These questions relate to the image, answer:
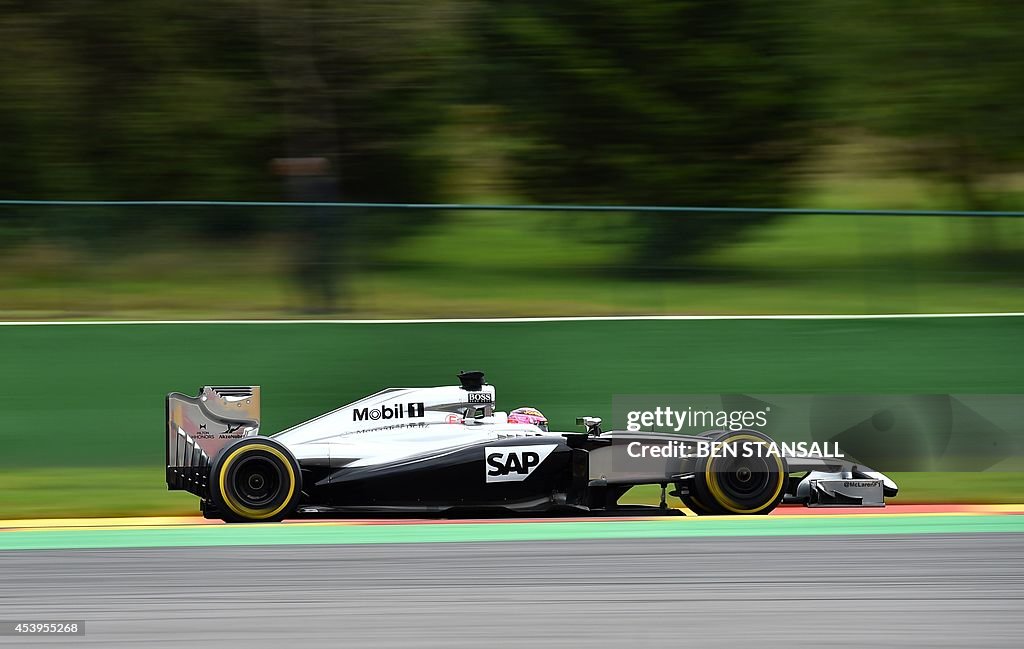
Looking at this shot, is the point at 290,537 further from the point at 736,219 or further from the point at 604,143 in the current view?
the point at 604,143

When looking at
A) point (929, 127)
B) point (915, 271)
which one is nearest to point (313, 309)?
point (915, 271)

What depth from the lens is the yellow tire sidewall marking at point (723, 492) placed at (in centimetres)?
728

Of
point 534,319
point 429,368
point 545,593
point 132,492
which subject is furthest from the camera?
point 534,319

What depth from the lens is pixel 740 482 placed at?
737 centimetres

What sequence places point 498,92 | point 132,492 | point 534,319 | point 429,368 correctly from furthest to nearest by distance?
point 498,92 → point 534,319 → point 429,368 → point 132,492

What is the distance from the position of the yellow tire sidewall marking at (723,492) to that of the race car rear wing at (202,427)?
8.56ft

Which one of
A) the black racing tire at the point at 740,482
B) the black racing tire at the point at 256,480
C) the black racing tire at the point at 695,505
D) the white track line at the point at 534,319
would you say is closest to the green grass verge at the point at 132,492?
the black racing tire at the point at 695,505

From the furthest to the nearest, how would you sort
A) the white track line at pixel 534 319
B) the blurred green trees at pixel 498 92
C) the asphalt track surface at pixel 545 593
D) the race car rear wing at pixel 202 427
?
1. the blurred green trees at pixel 498 92
2. the white track line at pixel 534 319
3. the race car rear wing at pixel 202 427
4. the asphalt track surface at pixel 545 593

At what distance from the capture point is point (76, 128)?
43.5 feet

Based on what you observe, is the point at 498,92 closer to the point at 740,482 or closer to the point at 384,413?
the point at 384,413

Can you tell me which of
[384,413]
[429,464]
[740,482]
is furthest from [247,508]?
[740,482]

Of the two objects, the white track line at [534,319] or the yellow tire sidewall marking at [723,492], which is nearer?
the yellow tire sidewall marking at [723,492]

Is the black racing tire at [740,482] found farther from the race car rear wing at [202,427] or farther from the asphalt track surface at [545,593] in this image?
the race car rear wing at [202,427]

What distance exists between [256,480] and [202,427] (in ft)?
1.55
